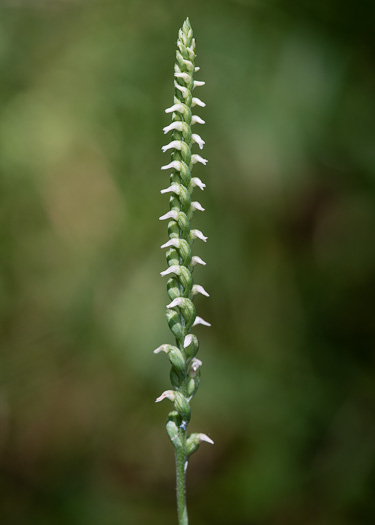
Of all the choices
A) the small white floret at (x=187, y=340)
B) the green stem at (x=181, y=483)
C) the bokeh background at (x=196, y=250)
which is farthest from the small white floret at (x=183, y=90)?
the bokeh background at (x=196, y=250)

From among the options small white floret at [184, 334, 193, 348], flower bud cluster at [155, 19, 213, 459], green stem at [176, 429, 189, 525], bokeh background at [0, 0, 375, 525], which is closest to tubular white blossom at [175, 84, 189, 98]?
flower bud cluster at [155, 19, 213, 459]

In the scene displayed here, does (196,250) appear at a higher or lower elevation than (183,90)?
lower

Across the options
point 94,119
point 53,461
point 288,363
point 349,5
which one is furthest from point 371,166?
point 53,461

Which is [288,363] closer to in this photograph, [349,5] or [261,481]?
[261,481]

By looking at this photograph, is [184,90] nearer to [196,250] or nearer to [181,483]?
[181,483]

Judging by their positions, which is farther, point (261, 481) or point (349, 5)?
point (349, 5)

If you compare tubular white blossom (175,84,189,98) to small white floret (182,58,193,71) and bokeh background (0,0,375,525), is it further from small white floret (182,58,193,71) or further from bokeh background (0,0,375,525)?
bokeh background (0,0,375,525)

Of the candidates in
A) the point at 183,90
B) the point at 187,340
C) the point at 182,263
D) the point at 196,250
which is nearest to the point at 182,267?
the point at 182,263
